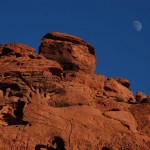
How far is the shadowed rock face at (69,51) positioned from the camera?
178ft

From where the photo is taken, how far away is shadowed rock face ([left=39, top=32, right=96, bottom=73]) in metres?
54.2

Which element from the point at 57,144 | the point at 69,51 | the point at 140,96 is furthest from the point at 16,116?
the point at 140,96

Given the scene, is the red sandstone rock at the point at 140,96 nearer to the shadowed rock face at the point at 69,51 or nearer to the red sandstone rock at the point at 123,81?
the red sandstone rock at the point at 123,81

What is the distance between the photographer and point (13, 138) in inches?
1507

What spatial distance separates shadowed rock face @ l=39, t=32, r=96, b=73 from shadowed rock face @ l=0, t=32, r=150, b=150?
3.9 inches

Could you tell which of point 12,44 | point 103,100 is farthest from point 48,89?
point 12,44

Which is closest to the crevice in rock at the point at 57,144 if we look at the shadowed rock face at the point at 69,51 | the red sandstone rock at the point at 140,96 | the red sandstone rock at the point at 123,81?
the shadowed rock face at the point at 69,51

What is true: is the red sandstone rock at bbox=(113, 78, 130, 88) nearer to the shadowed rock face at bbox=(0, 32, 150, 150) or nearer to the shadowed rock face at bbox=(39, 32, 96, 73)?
the shadowed rock face at bbox=(0, 32, 150, 150)

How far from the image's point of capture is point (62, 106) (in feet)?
140

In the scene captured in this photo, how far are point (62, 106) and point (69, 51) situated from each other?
13417mm

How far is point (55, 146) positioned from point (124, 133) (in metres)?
5.20

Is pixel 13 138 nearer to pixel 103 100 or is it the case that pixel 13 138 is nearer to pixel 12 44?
pixel 103 100

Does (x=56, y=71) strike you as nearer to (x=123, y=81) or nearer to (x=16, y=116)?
(x=16, y=116)

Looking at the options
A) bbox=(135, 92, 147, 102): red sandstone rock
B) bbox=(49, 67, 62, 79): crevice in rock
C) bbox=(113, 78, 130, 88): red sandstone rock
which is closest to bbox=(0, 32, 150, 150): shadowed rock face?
bbox=(49, 67, 62, 79): crevice in rock
